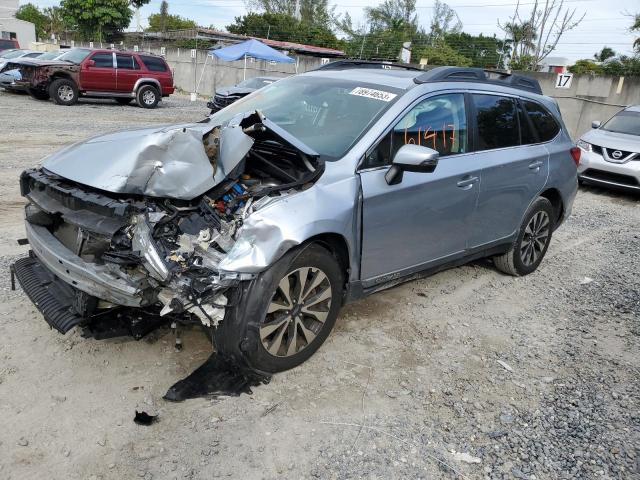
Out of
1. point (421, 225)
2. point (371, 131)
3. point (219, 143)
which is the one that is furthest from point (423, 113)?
point (219, 143)

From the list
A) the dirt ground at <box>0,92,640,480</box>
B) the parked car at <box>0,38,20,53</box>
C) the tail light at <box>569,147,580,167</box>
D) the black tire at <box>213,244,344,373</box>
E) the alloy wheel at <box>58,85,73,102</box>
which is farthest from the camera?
the parked car at <box>0,38,20,53</box>

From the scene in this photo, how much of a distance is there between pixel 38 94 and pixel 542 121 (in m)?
17.1

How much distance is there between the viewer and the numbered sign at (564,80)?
16141 mm

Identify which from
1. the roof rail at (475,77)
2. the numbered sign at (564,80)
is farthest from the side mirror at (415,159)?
the numbered sign at (564,80)

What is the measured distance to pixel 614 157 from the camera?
32.9 feet

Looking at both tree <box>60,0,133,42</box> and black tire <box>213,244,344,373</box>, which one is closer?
black tire <box>213,244,344,373</box>

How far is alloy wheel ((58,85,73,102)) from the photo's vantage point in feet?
56.2

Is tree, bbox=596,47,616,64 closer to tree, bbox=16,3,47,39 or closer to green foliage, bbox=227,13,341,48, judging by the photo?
green foliage, bbox=227,13,341,48

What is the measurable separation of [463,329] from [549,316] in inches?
36.7

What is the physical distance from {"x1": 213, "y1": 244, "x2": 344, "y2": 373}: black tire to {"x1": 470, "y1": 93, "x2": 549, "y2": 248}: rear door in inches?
66.1

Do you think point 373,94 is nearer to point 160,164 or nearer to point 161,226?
point 160,164

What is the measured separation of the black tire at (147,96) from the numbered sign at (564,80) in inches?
519

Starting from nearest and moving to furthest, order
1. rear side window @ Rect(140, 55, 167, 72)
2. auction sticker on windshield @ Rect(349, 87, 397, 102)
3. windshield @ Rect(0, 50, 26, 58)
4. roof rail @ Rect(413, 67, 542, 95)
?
auction sticker on windshield @ Rect(349, 87, 397, 102), roof rail @ Rect(413, 67, 542, 95), rear side window @ Rect(140, 55, 167, 72), windshield @ Rect(0, 50, 26, 58)

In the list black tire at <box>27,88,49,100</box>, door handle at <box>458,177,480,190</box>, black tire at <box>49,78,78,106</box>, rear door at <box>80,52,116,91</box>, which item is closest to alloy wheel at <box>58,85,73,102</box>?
black tire at <box>49,78,78,106</box>
